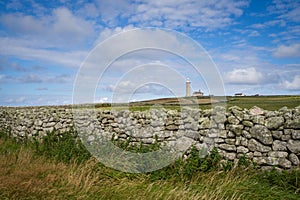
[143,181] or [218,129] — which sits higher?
[218,129]

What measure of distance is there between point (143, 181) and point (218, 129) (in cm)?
281

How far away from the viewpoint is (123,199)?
19.4ft

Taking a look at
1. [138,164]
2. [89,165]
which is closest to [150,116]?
[138,164]

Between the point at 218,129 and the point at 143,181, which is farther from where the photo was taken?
the point at 218,129

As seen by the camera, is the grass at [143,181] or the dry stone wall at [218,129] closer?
the grass at [143,181]

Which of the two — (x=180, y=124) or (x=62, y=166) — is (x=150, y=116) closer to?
(x=180, y=124)

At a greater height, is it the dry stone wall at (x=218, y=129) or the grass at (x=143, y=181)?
the dry stone wall at (x=218, y=129)

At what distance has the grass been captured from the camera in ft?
19.7

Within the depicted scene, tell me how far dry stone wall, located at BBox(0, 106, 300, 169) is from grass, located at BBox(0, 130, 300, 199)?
444 millimetres

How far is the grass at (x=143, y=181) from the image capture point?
19.7 ft

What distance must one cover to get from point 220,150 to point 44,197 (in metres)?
4.90

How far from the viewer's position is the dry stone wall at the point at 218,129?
741cm

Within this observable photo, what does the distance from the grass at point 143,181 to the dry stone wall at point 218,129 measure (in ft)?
1.46

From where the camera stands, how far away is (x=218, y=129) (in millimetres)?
8297
